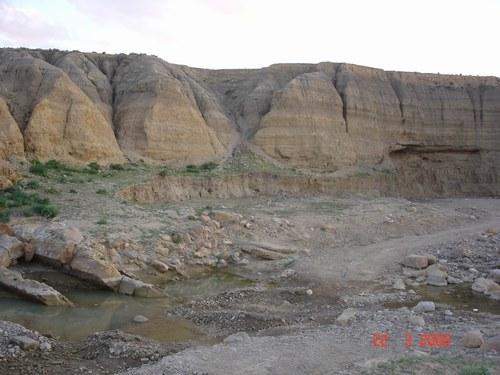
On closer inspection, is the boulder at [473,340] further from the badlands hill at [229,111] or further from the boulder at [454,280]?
the badlands hill at [229,111]

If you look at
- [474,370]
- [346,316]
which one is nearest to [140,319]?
[346,316]

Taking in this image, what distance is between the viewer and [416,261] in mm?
20078

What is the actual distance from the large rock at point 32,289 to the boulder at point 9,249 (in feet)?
3.47

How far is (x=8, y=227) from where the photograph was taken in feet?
59.0

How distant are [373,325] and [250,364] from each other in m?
3.66

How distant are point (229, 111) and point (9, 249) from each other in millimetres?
25734

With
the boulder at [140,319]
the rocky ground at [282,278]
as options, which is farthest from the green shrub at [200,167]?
the boulder at [140,319]

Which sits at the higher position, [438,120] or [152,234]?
[438,120]

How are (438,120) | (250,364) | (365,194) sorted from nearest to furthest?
(250,364) → (365,194) → (438,120)

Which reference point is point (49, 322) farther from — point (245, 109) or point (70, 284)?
point (245, 109)

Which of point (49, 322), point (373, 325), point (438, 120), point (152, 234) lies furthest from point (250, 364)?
point (438, 120)

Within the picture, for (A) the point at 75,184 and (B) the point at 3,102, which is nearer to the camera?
(A) the point at 75,184

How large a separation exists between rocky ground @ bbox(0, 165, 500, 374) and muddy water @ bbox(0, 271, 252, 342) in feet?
1.04

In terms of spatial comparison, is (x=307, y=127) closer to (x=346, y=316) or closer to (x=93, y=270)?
(x=93, y=270)
